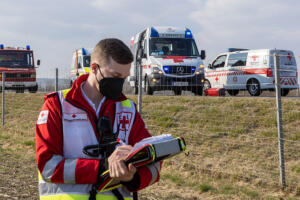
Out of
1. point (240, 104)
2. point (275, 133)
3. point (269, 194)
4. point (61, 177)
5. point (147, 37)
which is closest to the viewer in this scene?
point (61, 177)

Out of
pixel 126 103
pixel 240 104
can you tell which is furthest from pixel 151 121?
pixel 126 103

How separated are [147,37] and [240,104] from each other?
5.67 meters

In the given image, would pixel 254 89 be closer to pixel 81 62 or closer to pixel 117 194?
pixel 81 62

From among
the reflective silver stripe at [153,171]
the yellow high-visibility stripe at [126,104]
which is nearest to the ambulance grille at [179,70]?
the yellow high-visibility stripe at [126,104]

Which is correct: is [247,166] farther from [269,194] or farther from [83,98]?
[83,98]

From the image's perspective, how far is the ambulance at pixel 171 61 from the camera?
13.7 metres

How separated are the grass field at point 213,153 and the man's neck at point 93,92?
3772 mm

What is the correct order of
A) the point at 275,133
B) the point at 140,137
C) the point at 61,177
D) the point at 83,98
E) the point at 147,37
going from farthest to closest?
1. the point at 147,37
2. the point at 275,133
3. the point at 140,137
4. the point at 83,98
5. the point at 61,177

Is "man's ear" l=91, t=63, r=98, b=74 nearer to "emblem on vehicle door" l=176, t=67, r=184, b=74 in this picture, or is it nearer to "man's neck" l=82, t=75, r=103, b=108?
"man's neck" l=82, t=75, r=103, b=108

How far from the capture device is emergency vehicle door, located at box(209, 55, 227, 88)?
52.5 feet

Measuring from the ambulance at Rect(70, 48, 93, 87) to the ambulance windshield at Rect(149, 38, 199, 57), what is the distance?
21.7ft

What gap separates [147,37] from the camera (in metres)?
14.4

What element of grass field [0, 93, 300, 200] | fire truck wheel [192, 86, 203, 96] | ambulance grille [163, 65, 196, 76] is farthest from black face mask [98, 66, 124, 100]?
fire truck wheel [192, 86, 203, 96]

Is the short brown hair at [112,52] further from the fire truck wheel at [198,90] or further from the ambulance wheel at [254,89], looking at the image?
the ambulance wheel at [254,89]
